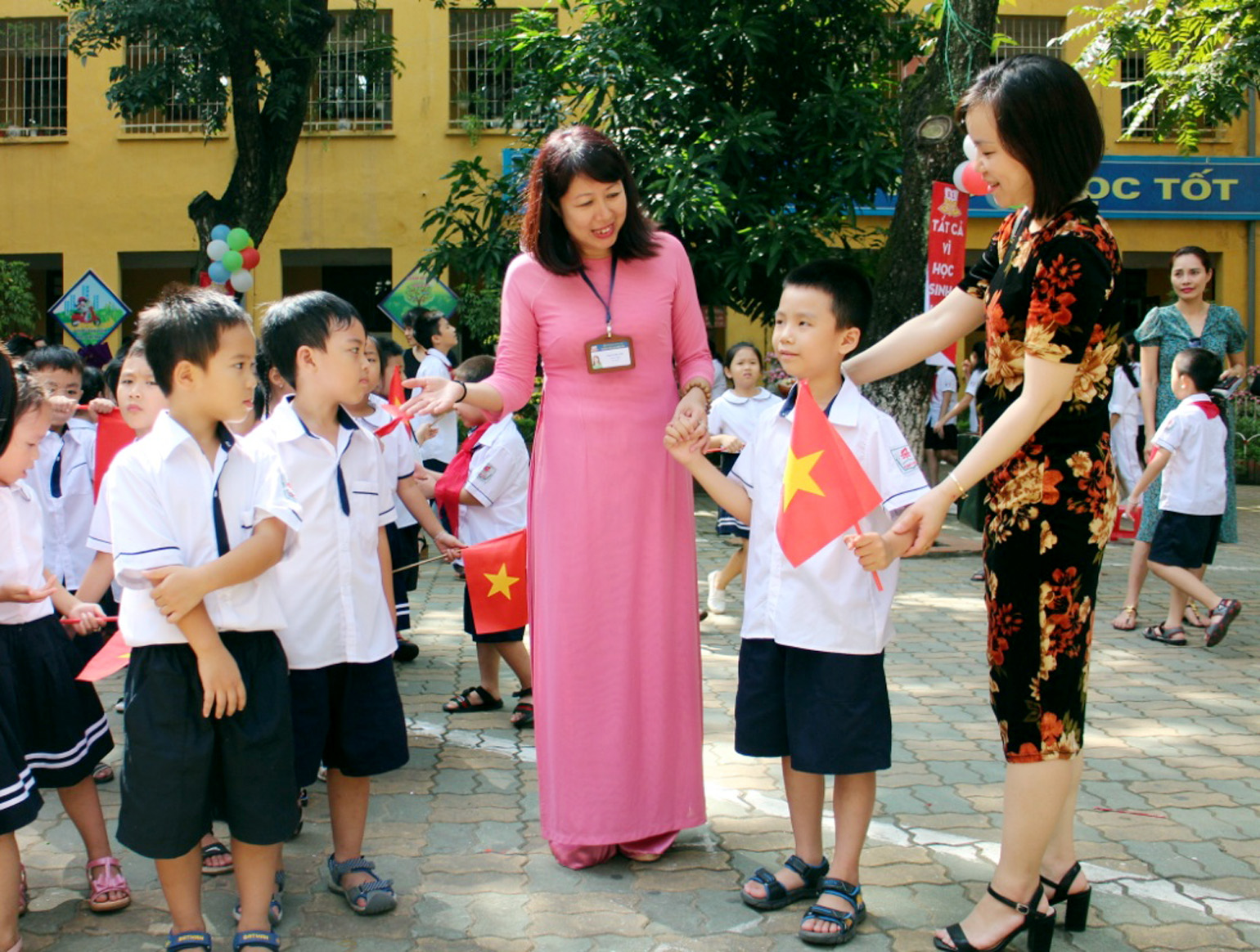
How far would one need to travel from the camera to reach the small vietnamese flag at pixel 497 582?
4273mm

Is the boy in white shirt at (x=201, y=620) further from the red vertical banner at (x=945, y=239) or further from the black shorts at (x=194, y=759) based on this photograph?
the red vertical banner at (x=945, y=239)

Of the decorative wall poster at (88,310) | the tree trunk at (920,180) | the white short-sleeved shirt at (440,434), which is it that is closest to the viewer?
the white short-sleeved shirt at (440,434)

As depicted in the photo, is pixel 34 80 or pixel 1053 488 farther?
pixel 34 80

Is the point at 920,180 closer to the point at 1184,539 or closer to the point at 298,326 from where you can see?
the point at 1184,539

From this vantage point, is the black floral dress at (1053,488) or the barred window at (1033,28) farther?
the barred window at (1033,28)

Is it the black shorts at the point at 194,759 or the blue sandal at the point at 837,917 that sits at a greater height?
the black shorts at the point at 194,759

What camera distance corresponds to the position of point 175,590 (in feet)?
8.62

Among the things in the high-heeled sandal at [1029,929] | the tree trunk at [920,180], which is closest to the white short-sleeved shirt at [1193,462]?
the tree trunk at [920,180]

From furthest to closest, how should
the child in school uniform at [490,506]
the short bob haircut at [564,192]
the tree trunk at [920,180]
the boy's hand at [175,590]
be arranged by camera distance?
1. the tree trunk at [920,180]
2. the child in school uniform at [490,506]
3. the short bob haircut at [564,192]
4. the boy's hand at [175,590]

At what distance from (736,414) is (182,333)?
4632 millimetres

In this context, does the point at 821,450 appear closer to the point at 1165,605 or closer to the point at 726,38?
the point at 1165,605

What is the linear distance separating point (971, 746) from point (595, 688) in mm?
1811

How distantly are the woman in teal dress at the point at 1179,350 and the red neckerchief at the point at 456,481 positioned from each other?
354 centimetres

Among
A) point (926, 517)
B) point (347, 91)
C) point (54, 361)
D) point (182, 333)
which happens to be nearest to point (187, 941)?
point (182, 333)
